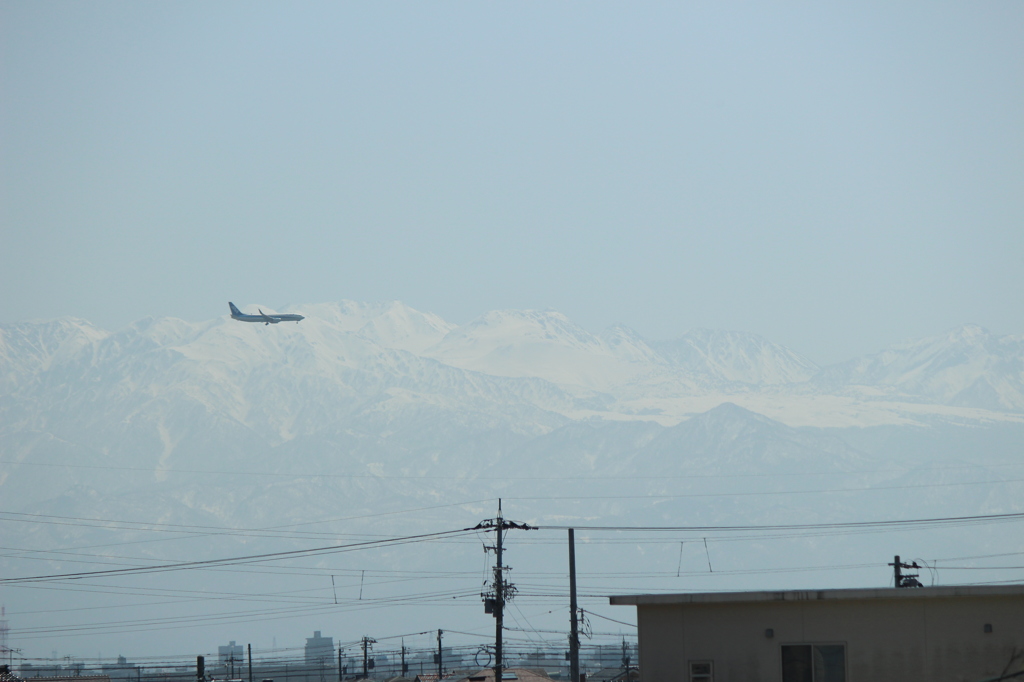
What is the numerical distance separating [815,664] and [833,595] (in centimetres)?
203

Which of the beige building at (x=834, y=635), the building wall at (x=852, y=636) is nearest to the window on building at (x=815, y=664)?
the beige building at (x=834, y=635)

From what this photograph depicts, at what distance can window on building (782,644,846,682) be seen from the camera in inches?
1225

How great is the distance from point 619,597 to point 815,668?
560 cm

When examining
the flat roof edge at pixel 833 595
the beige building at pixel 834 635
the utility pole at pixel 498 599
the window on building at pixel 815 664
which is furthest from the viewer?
the utility pole at pixel 498 599

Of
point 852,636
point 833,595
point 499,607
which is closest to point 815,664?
point 852,636

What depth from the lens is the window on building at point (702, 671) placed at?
3162 centimetres

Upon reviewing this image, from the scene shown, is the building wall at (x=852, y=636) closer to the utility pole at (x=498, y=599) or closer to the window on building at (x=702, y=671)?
the window on building at (x=702, y=671)

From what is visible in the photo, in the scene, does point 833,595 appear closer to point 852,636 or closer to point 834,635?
point 834,635

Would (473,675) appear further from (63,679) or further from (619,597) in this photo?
(619,597)

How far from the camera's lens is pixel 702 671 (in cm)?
3172

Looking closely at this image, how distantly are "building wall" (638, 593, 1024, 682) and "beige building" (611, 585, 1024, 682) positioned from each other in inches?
1.0

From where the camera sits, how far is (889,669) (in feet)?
101

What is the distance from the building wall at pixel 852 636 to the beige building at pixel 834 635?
0.03 meters

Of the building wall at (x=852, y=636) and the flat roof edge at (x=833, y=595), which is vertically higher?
the flat roof edge at (x=833, y=595)
